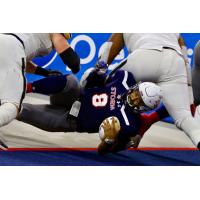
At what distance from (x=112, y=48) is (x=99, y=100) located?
1.62 ft

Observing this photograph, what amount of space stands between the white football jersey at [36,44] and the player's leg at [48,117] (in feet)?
1.32

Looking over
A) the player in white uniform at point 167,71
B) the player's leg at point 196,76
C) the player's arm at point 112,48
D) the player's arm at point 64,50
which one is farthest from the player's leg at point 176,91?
the player's arm at point 64,50

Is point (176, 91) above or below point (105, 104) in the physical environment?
above

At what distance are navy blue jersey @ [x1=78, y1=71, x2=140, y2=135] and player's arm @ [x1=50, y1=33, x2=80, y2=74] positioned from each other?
273mm

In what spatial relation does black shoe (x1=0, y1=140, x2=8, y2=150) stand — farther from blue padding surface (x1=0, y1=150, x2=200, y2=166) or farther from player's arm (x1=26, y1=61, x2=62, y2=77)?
player's arm (x1=26, y1=61, x2=62, y2=77)

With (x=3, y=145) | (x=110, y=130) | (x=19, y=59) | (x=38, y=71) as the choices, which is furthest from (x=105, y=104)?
(x=3, y=145)

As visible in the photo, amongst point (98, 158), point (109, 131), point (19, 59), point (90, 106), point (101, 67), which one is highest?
point (19, 59)

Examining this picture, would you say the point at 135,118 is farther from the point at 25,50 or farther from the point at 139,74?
the point at 25,50

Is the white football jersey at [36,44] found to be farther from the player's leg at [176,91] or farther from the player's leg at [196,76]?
the player's leg at [196,76]

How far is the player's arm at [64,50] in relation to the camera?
4.05 meters

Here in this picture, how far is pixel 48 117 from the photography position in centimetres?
402

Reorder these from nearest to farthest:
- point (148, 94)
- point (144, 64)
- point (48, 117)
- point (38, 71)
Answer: point (148, 94), point (144, 64), point (48, 117), point (38, 71)

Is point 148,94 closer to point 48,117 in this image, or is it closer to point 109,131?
point 109,131

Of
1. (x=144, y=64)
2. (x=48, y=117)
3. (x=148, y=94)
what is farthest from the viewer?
(x=48, y=117)
